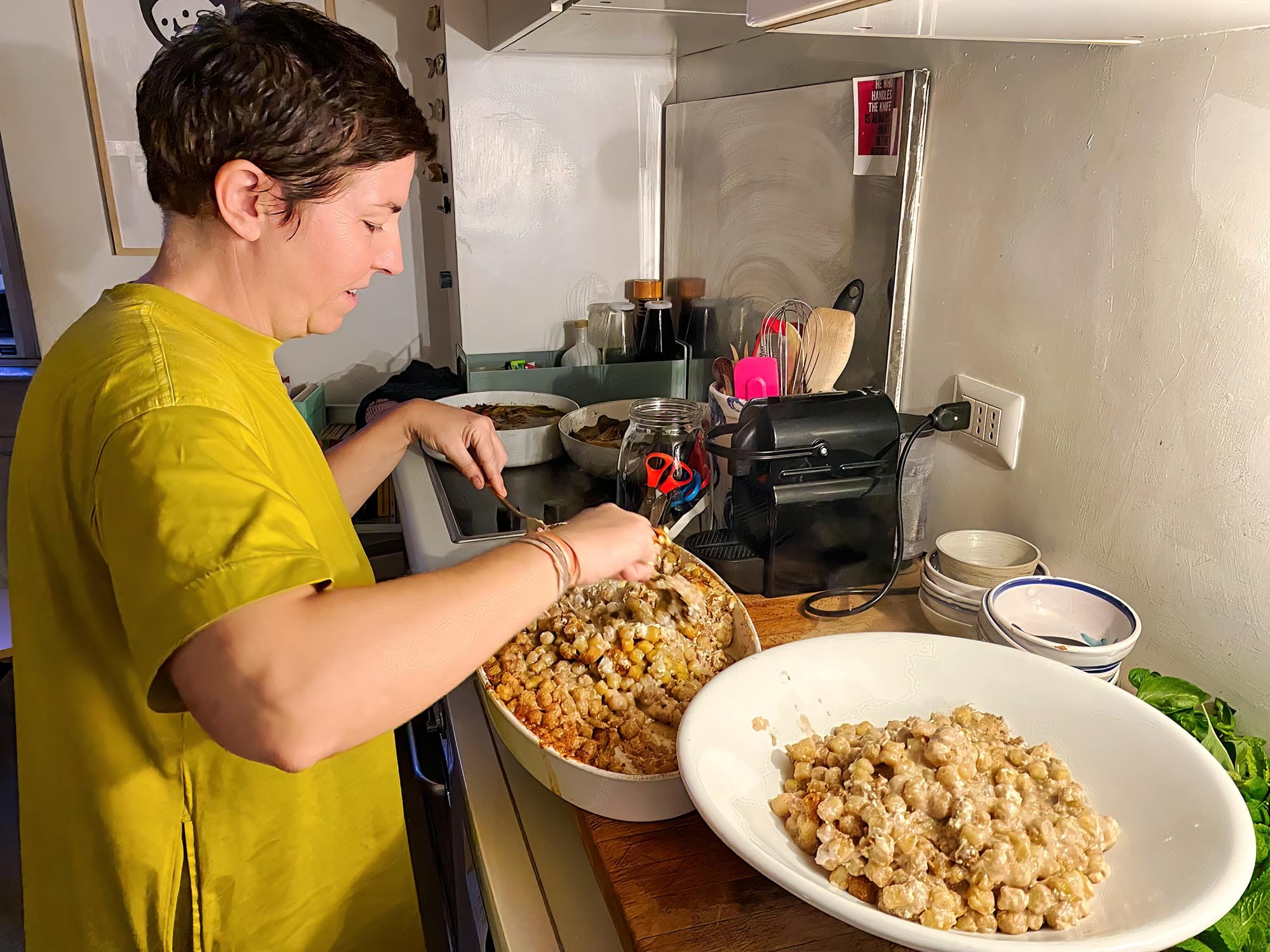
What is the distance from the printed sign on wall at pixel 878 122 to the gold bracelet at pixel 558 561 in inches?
34.5

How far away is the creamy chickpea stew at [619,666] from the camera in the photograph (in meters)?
0.80

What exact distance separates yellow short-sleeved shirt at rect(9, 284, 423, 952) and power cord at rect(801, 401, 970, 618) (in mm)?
572

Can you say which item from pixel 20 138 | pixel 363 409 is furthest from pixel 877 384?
pixel 20 138

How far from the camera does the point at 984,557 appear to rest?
1.11m

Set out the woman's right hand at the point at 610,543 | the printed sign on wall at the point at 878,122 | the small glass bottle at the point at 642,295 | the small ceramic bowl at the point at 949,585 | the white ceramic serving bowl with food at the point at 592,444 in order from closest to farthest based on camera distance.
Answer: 1. the woman's right hand at the point at 610,543
2. the small ceramic bowl at the point at 949,585
3. the printed sign on wall at the point at 878,122
4. the white ceramic serving bowl with food at the point at 592,444
5. the small glass bottle at the point at 642,295

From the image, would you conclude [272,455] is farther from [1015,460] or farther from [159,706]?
[1015,460]

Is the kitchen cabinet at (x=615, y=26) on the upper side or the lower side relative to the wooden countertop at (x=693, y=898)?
upper

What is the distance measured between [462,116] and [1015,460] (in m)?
1.59

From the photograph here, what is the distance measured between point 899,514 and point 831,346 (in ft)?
0.97

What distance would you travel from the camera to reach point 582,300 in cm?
232

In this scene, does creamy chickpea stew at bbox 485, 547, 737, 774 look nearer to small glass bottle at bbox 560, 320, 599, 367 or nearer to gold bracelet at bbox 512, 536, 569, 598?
gold bracelet at bbox 512, 536, 569, 598

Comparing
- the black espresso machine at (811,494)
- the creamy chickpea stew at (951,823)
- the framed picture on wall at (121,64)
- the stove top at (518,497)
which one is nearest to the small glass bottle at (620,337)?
the stove top at (518,497)

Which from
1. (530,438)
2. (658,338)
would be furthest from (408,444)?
(658,338)

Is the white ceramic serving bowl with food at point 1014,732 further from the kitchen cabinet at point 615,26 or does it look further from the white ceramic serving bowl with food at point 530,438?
the white ceramic serving bowl with food at point 530,438
